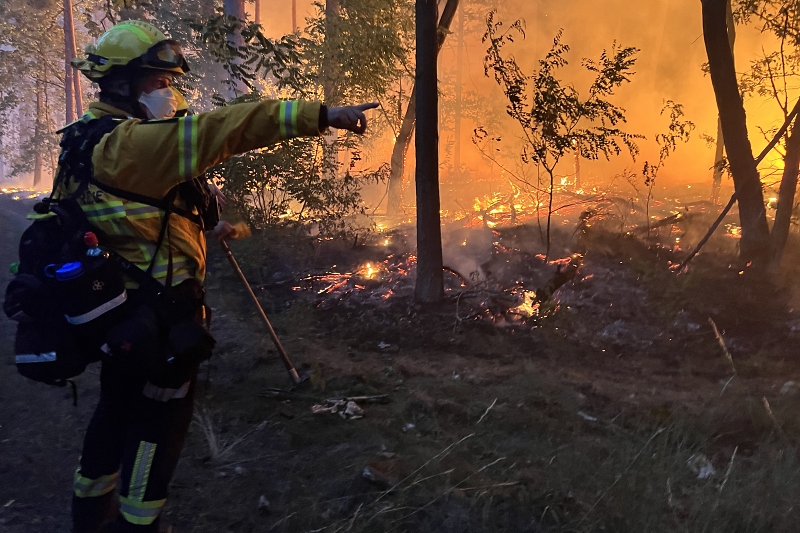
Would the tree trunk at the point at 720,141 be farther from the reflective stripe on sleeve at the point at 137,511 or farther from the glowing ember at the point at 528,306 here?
the reflective stripe on sleeve at the point at 137,511

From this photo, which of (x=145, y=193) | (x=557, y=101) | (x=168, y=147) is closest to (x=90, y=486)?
(x=145, y=193)

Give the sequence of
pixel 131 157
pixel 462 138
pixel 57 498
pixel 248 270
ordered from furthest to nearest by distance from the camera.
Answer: pixel 462 138
pixel 248 270
pixel 57 498
pixel 131 157

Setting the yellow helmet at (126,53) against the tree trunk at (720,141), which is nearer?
the yellow helmet at (126,53)

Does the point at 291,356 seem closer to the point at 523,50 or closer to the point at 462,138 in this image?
the point at 523,50

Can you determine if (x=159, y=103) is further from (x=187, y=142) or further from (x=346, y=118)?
(x=346, y=118)

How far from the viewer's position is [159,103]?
242 cm

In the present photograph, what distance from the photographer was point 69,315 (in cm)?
209

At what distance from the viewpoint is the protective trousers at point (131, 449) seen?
7.58 ft

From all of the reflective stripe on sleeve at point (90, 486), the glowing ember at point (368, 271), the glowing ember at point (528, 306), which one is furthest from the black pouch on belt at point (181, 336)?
the glowing ember at point (368, 271)

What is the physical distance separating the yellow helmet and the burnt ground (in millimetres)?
2321

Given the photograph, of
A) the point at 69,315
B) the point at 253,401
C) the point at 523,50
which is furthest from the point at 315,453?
the point at 523,50

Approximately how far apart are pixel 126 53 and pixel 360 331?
461 cm

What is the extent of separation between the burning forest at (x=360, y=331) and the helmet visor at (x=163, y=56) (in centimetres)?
1

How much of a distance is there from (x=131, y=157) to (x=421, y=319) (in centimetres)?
505
